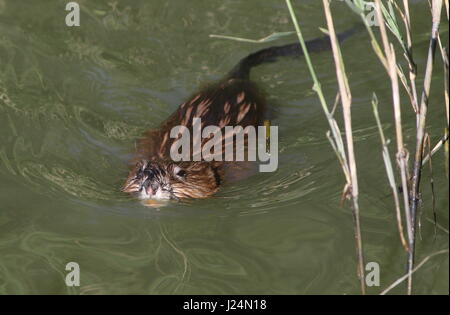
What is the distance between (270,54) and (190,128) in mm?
1431

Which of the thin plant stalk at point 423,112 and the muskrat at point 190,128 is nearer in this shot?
the thin plant stalk at point 423,112

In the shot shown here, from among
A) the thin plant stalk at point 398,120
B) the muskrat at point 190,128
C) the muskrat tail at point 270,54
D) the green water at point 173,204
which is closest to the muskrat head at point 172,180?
the muskrat at point 190,128

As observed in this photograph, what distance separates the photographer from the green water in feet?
15.2

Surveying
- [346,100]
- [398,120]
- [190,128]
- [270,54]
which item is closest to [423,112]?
[398,120]

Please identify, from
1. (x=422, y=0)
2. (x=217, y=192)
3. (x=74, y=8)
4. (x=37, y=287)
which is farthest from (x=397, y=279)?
(x=74, y=8)

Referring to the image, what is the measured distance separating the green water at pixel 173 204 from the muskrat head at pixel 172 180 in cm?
13

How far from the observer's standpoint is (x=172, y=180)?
5473 mm

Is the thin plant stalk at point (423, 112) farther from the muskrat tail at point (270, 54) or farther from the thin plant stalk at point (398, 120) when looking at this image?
the muskrat tail at point (270, 54)

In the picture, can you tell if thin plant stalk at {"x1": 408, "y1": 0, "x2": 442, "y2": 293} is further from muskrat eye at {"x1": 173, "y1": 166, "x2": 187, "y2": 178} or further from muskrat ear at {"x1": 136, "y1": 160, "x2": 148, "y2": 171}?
muskrat ear at {"x1": 136, "y1": 160, "x2": 148, "y2": 171}

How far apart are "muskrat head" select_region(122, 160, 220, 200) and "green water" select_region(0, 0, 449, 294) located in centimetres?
13

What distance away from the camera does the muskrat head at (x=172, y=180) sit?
17.3ft

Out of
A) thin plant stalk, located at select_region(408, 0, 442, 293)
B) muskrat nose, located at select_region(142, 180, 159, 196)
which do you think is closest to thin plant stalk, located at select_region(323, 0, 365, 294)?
thin plant stalk, located at select_region(408, 0, 442, 293)

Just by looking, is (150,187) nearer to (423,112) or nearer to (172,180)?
(172,180)
